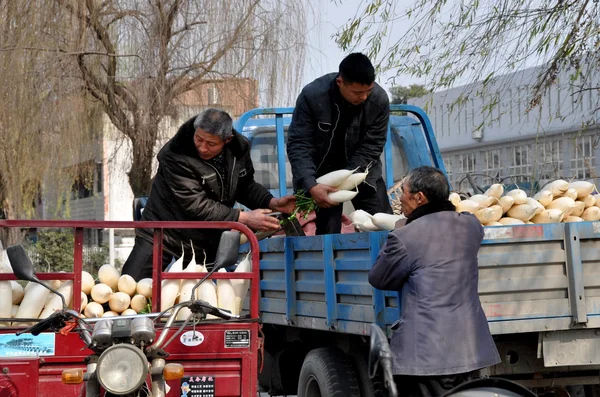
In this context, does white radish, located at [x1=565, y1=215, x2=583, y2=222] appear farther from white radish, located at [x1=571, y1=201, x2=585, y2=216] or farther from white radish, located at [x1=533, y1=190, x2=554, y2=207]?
white radish, located at [x1=533, y1=190, x2=554, y2=207]

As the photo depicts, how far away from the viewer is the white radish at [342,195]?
23.4 feet

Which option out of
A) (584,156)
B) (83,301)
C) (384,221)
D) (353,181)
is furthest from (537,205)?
(584,156)

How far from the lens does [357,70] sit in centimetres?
702

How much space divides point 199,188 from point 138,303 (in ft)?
4.08

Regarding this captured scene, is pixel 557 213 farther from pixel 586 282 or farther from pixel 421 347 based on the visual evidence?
pixel 421 347

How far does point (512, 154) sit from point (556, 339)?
1962 cm

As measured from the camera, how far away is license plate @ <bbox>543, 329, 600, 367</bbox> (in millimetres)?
5637

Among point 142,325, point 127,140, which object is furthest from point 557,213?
point 127,140

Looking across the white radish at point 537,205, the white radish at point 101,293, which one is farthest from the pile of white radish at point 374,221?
the white radish at point 101,293

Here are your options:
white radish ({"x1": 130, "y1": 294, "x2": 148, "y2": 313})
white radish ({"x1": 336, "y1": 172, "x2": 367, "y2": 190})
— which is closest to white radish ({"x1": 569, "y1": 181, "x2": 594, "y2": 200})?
white radish ({"x1": 336, "y1": 172, "x2": 367, "y2": 190})

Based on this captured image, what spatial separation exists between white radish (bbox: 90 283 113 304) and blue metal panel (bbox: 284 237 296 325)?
160cm

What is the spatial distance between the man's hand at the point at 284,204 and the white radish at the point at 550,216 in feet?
5.78

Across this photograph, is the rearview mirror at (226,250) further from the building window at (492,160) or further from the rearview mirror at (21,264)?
the building window at (492,160)

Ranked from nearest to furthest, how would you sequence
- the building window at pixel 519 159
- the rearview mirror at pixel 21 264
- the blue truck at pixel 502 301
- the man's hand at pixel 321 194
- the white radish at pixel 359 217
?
the rearview mirror at pixel 21 264, the blue truck at pixel 502 301, the white radish at pixel 359 217, the man's hand at pixel 321 194, the building window at pixel 519 159
